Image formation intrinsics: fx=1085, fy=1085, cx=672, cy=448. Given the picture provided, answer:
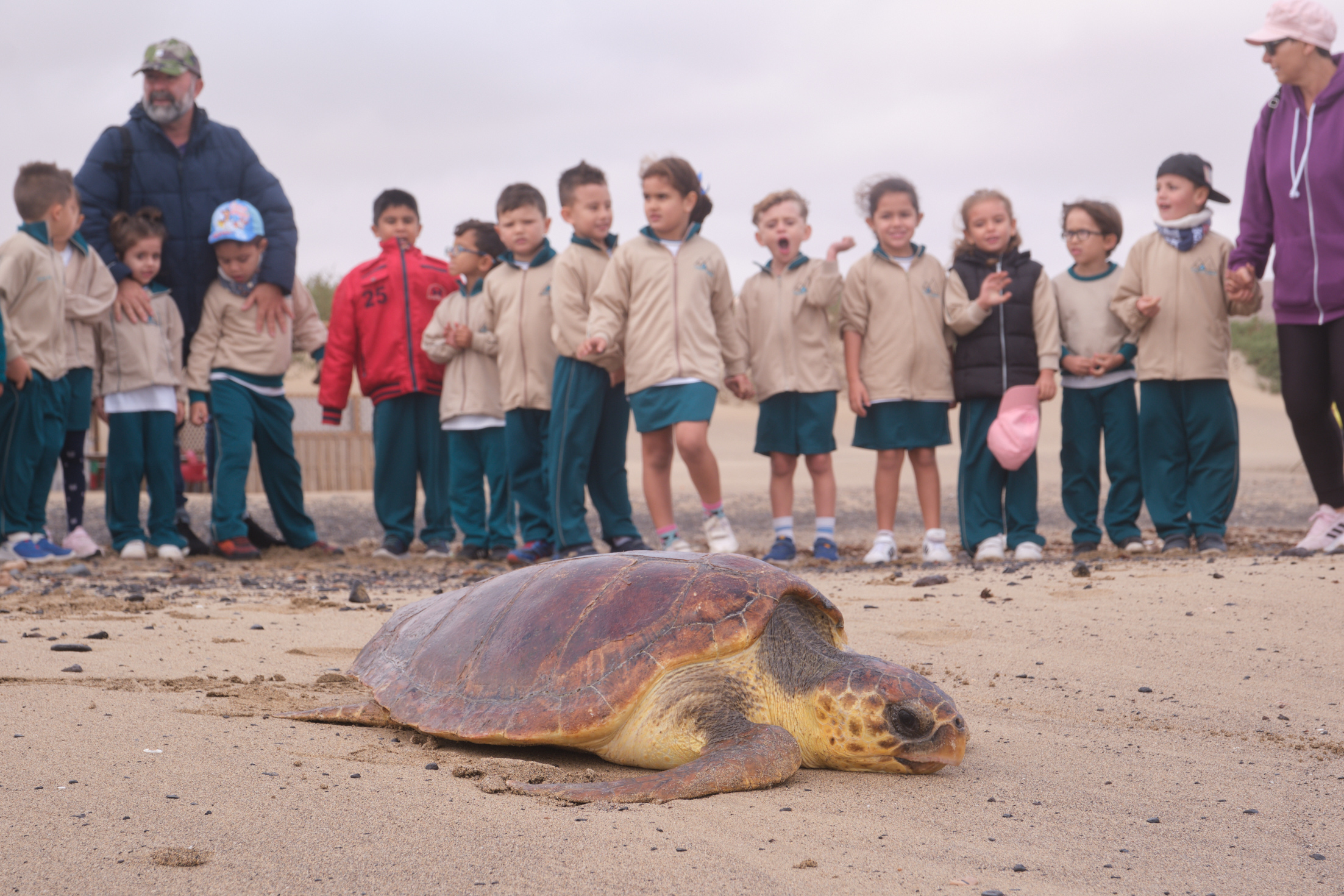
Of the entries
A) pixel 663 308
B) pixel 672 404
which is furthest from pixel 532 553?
pixel 663 308

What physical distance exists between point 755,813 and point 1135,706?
1.61 metres

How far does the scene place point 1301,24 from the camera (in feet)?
17.5

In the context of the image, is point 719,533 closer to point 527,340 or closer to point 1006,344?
point 527,340

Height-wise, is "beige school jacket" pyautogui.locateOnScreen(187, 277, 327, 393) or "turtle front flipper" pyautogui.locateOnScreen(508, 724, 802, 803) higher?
"beige school jacket" pyautogui.locateOnScreen(187, 277, 327, 393)

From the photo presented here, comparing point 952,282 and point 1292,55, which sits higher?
point 1292,55

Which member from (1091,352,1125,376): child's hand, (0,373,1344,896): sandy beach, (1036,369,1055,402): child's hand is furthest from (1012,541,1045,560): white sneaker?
(0,373,1344,896): sandy beach

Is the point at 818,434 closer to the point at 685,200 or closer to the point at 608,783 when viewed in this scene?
the point at 685,200

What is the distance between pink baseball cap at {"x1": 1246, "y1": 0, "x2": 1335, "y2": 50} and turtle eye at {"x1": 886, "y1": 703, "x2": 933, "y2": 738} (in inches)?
179

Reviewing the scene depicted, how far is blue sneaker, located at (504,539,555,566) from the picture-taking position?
6.75 metres

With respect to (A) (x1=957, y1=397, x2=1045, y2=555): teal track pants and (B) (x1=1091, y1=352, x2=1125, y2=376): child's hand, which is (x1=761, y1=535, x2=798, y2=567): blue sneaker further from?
(B) (x1=1091, y1=352, x2=1125, y2=376): child's hand

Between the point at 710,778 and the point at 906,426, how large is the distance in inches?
175

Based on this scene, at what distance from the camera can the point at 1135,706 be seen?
129 inches

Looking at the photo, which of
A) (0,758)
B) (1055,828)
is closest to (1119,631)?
(1055,828)

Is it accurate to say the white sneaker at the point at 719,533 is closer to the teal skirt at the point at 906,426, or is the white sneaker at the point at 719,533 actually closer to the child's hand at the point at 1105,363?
the teal skirt at the point at 906,426
